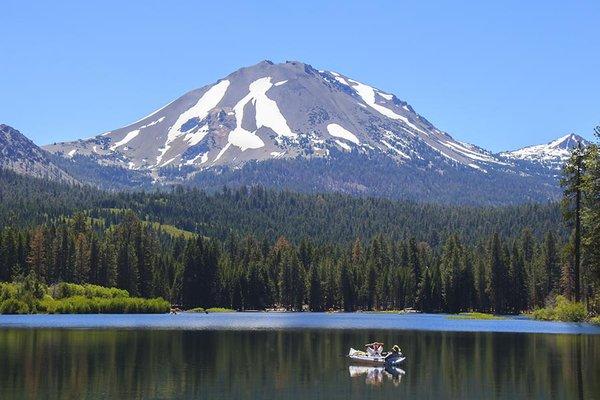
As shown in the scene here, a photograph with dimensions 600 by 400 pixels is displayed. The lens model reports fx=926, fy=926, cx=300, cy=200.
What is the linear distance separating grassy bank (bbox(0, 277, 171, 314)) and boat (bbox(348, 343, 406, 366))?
317 feet

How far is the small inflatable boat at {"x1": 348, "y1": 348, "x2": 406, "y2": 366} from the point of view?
66144 mm

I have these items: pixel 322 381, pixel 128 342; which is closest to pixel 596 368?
pixel 322 381

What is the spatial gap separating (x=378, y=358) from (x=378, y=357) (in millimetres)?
89

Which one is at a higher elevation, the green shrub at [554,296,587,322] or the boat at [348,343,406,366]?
the green shrub at [554,296,587,322]

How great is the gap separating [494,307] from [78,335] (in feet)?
367

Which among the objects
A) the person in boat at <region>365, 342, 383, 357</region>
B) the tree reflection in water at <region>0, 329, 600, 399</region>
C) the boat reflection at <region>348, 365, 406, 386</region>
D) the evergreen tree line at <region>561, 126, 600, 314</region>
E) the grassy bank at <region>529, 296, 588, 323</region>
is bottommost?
the boat reflection at <region>348, 365, 406, 386</region>

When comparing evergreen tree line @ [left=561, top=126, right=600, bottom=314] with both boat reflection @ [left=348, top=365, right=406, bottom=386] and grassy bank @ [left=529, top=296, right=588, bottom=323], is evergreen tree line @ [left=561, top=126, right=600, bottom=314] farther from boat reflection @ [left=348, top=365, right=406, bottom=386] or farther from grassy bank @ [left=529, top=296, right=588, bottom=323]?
boat reflection @ [left=348, top=365, right=406, bottom=386]

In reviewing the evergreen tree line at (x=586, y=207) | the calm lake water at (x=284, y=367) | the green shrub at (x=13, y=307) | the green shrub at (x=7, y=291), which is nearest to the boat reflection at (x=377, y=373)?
the calm lake water at (x=284, y=367)

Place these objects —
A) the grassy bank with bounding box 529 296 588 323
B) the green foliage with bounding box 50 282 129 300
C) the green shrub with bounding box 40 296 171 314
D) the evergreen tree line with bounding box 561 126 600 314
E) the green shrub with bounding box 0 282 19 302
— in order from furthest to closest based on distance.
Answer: the green foliage with bounding box 50 282 129 300 < the green shrub with bounding box 40 296 171 314 < the green shrub with bounding box 0 282 19 302 < the grassy bank with bounding box 529 296 588 323 < the evergreen tree line with bounding box 561 126 600 314

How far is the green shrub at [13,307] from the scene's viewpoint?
15112 cm

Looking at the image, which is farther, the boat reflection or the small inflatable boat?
the small inflatable boat

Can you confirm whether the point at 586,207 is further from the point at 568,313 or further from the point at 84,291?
the point at 84,291

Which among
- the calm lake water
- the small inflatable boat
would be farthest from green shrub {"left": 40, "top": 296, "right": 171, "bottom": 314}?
the small inflatable boat

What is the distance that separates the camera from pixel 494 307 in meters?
185
